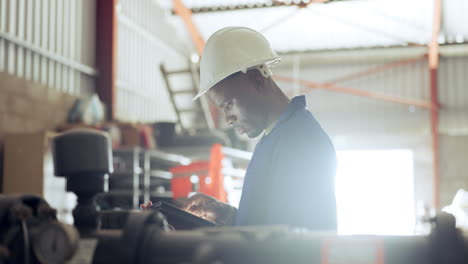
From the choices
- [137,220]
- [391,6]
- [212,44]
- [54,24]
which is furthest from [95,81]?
[137,220]

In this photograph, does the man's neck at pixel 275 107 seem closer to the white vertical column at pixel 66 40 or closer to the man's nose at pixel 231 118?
the man's nose at pixel 231 118

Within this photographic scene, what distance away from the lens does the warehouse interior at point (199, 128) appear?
2.15 feet

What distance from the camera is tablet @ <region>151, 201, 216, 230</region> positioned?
1.35m

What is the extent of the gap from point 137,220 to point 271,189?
1.04 m

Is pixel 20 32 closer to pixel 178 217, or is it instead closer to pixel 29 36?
pixel 29 36

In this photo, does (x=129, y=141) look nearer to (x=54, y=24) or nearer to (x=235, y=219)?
(x=54, y=24)

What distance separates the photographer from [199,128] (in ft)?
39.2

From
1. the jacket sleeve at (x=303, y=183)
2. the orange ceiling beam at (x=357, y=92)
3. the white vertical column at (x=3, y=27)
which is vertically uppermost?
the orange ceiling beam at (x=357, y=92)

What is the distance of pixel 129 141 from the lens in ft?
33.0

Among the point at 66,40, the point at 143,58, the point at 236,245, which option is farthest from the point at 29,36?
the point at 236,245

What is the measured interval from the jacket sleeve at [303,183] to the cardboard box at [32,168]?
22.4ft

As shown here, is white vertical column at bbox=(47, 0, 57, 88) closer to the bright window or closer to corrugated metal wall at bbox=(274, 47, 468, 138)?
the bright window

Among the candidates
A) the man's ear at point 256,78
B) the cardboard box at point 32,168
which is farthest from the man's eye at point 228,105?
the cardboard box at point 32,168

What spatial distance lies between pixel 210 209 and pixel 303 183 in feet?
0.95
